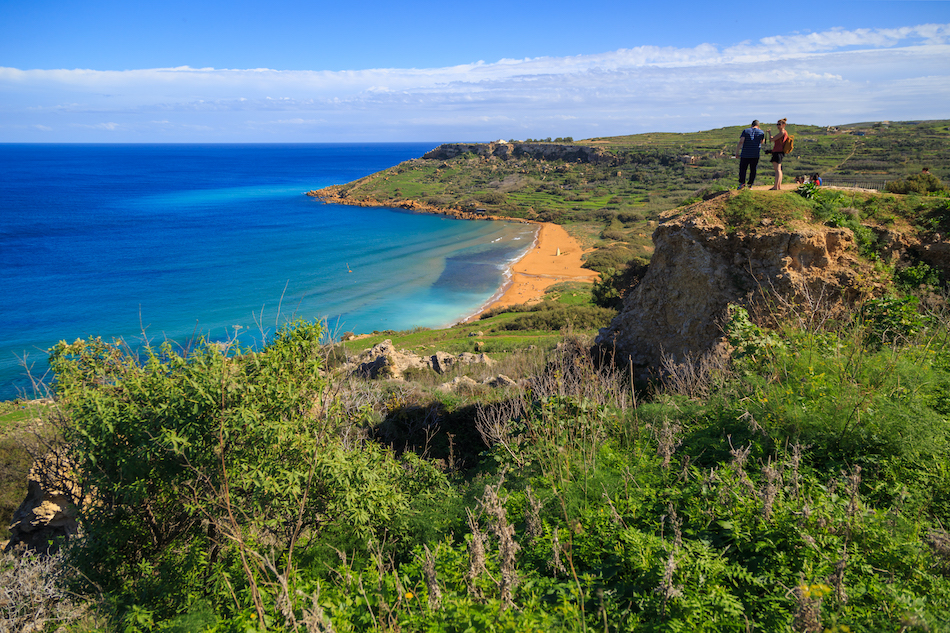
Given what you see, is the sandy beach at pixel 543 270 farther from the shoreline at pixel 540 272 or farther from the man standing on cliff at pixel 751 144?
the man standing on cliff at pixel 751 144

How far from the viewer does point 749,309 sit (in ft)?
41.3

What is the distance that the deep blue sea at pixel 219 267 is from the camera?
37844mm

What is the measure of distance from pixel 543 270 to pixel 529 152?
80.2 m

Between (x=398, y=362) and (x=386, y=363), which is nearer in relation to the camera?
(x=386, y=363)

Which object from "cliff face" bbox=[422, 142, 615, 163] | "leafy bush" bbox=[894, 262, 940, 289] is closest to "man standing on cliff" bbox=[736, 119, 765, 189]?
"leafy bush" bbox=[894, 262, 940, 289]

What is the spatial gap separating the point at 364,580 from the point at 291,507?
1463 mm

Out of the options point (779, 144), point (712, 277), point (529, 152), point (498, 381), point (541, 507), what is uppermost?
point (529, 152)

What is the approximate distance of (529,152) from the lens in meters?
122

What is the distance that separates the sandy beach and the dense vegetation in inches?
1308

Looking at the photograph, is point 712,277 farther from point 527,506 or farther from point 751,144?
point 527,506

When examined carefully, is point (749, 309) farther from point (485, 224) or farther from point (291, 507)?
point (485, 224)

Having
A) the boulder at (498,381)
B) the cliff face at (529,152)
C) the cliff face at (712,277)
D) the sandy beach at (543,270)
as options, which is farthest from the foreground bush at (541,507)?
the cliff face at (529,152)

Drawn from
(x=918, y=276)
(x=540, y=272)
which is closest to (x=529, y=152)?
(x=540, y=272)

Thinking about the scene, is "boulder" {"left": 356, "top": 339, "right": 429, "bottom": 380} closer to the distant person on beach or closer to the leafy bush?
the distant person on beach
